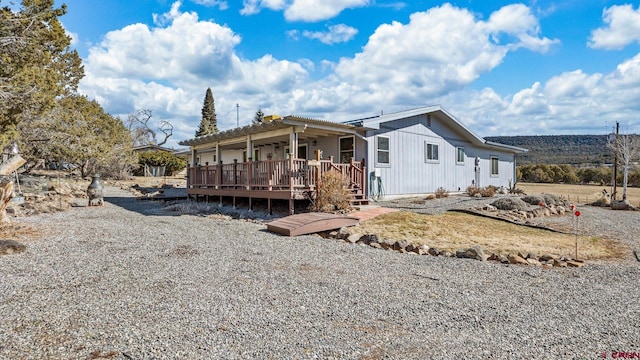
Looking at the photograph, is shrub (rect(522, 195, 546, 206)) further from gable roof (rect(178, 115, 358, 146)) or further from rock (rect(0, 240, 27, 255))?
rock (rect(0, 240, 27, 255))

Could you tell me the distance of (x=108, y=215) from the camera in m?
11.0

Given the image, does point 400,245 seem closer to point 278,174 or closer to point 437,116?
point 278,174

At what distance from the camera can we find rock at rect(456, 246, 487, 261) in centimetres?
614

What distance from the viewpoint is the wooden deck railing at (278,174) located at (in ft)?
33.9

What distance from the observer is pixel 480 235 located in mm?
8445

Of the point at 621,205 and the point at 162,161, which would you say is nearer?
the point at 621,205

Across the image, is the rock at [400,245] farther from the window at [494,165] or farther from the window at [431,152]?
the window at [494,165]

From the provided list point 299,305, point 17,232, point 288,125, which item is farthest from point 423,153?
point 17,232

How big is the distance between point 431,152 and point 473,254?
10.2 metres

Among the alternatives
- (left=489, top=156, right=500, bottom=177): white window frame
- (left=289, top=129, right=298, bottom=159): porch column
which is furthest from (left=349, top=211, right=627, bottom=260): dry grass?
(left=489, top=156, right=500, bottom=177): white window frame

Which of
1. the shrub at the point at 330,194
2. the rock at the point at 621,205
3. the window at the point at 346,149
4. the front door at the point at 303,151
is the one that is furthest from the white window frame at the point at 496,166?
the shrub at the point at 330,194

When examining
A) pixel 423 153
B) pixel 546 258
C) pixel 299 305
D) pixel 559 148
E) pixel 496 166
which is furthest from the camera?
pixel 559 148

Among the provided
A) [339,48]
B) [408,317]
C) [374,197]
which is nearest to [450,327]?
[408,317]

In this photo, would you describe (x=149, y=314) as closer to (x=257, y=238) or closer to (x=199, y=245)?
(x=199, y=245)
